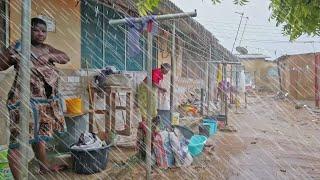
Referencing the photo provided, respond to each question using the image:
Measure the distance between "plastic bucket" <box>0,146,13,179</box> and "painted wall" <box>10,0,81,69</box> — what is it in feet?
9.87

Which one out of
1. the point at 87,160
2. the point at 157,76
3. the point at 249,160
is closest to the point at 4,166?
the point at 87,160

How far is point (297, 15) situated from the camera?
7.32 ft

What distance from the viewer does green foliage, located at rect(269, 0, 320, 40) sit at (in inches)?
85.9

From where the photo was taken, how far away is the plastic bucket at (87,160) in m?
4.82

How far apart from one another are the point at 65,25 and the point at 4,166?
3.70 m

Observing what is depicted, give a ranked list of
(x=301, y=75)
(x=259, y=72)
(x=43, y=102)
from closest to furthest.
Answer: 1. (x=43, y=102)
2. (x=301, y=75)
3. (x=259, y=72)

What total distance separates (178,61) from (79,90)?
853 centimetres

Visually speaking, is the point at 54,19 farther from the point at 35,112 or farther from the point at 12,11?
the point at 35,112

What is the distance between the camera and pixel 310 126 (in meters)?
14.7

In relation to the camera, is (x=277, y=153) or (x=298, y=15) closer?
(x=298, y=15)

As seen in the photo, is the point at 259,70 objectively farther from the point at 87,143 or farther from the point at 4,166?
the point at 4,166

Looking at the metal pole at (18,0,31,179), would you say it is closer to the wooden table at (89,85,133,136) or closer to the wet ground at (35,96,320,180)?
the wet ground at (35,96,320,180)

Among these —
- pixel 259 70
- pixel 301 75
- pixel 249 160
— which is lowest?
pixel 249 160

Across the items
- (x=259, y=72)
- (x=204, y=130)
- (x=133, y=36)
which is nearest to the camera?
(x=133, y=36)
